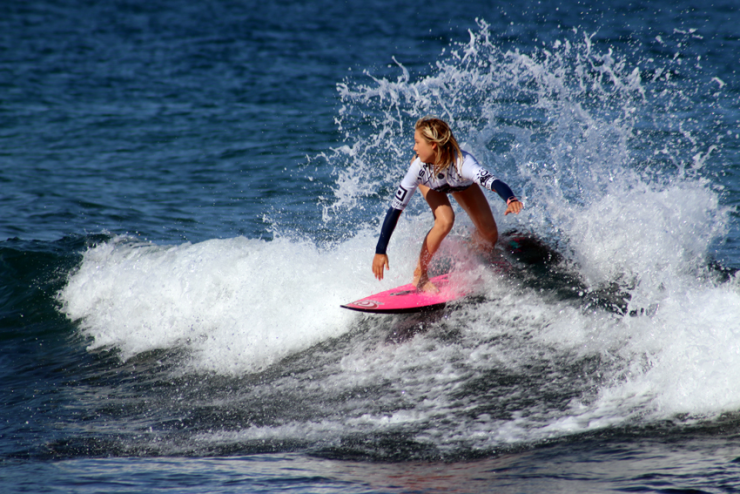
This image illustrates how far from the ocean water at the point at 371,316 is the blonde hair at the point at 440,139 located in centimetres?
118

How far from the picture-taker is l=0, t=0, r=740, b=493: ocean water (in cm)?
427

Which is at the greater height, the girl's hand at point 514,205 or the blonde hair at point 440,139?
the blonde hair at point 440,139

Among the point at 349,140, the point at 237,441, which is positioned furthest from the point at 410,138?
the point at 237,441

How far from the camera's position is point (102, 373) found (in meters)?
6.41

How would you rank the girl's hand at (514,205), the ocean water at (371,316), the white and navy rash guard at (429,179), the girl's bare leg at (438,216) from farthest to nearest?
the girl's bare leg at (438,216) < the white and navy rash guard at (429,179) < the girl's hand at (514,205) < the ocean water at (371,316)

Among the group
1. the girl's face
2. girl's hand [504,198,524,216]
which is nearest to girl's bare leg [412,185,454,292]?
the girl's face

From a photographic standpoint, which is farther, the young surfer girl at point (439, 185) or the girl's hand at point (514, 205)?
the young surfer girl at point (439, 185)

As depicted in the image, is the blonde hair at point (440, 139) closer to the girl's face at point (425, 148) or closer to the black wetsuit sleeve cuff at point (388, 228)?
the girl's face at point (425, 148)

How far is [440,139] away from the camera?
5469 mm

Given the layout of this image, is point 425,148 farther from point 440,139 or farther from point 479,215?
point 479,215

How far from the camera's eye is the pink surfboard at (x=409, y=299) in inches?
239

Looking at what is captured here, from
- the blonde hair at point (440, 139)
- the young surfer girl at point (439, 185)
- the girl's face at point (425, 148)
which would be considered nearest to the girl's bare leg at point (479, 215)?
the young surfer girl at point (439, 185)

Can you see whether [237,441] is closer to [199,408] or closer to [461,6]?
[199,408]

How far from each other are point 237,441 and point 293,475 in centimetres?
82
